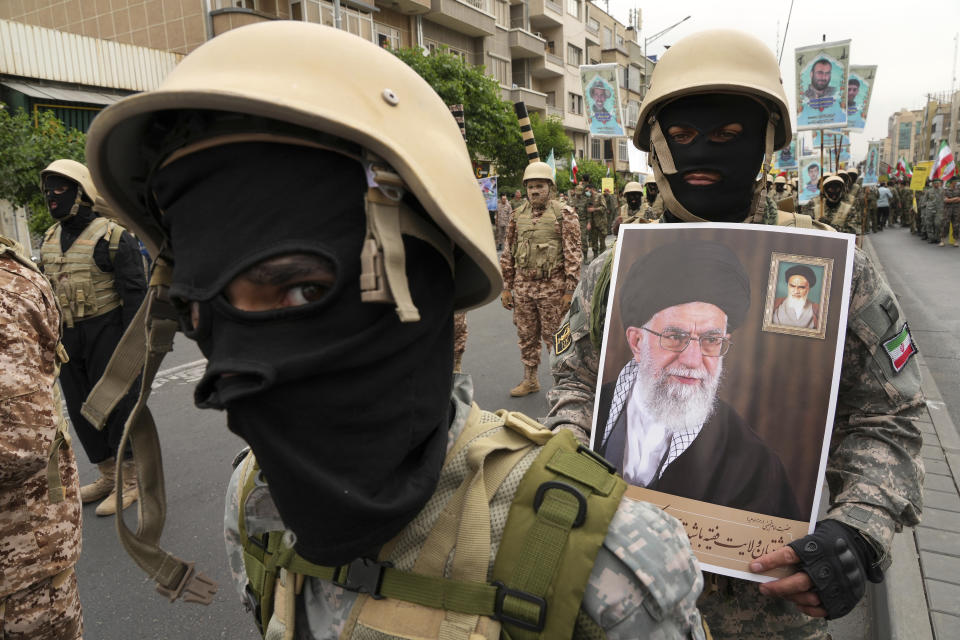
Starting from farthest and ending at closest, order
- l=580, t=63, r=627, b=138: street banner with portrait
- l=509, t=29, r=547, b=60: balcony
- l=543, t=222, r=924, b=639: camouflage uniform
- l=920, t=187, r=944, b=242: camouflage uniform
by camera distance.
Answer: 1. l=509, t=29, r=547, b=60: balcony
2. l=920, t=187, r=944, b=242: camouflage uniform
3. l=580, t=63, r=627, b=138: street banner with portrait
4. l=543, t=222, r=924, b=639: camouflage uniform

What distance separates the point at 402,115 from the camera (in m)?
0.93

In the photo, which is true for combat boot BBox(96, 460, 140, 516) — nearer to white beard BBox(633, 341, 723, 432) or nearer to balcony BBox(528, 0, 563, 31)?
white beard BBox(633, 341, 723, 432)

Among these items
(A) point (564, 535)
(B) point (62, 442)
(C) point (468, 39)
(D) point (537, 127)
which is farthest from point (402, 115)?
(C) point (468, 39)

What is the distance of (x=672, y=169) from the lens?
1.77 metres

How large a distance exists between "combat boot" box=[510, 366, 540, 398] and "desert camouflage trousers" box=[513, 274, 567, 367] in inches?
3.2

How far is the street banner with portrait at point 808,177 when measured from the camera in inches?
586

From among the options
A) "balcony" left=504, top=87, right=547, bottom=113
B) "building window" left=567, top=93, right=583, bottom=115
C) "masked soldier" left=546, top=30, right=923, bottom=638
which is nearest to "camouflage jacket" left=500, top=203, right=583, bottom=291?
"masked soldier" left=546, top=30, right=923, bottom=638

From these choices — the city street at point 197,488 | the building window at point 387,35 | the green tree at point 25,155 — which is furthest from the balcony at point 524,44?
the city street at point 197,488

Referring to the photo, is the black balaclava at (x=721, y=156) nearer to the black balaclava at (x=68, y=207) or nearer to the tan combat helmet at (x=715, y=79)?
the tan combat helmet at (x=715, y=79)

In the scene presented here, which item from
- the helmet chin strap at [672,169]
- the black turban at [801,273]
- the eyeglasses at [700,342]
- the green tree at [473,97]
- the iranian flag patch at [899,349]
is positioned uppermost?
the green tree at [473,97]

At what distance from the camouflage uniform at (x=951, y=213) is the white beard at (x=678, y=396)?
20288 millimetres

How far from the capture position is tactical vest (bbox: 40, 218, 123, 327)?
4082 mm

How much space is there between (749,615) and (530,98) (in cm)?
3796

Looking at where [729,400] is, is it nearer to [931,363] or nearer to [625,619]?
[625,619]
